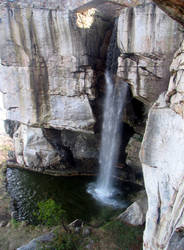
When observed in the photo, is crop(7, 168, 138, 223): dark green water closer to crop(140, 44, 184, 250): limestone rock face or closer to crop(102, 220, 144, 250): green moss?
crop(102, 220, 144, 250): green moss

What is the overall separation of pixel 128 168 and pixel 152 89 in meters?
7.25

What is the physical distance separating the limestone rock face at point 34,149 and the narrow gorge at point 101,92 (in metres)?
0.07

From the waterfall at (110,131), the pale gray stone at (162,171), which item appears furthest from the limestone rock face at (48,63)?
the pale gray stone at (162,171)

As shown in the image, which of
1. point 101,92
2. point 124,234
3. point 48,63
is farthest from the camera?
point 101,92

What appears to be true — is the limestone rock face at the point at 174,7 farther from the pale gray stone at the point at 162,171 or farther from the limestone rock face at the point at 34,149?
the limestone rock face at the point at 34,149

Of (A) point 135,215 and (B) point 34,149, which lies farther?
(B) point 34,149

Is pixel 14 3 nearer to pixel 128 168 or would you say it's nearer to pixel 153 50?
pixel 153 50

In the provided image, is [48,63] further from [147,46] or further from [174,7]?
[174,7]

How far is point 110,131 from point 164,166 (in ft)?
23.2

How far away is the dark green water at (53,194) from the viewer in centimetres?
1145

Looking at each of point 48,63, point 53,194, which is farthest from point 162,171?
point 48,63

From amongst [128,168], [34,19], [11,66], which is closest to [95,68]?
[34,19]

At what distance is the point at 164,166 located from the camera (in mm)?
7359

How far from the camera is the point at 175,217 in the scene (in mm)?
5562
